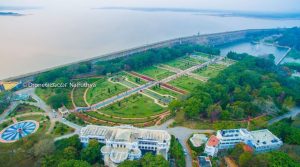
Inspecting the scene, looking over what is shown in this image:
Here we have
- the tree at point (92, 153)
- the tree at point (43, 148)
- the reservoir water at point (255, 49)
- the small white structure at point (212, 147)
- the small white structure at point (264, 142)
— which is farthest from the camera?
the reservoir water at point (255, 49)

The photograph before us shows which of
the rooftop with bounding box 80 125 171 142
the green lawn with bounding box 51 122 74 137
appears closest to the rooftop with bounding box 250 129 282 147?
the rooftop with bounding box 80 125 171 142

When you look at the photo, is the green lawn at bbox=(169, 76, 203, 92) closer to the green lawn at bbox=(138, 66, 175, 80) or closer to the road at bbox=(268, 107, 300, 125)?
the green lawn at bbox=(138, 66, 175, 80)

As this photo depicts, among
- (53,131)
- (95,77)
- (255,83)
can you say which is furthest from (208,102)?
(95,77)

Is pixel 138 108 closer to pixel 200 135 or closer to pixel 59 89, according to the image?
pixel 200 135

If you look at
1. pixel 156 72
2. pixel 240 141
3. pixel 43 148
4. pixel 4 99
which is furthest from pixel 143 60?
pixel 43 148

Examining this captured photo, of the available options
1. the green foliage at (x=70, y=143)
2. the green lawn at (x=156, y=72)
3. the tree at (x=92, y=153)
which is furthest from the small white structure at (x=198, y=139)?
the green lawn at (x=156, y=72)

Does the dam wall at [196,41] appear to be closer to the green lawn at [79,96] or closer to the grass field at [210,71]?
the green lawn at [79,96]

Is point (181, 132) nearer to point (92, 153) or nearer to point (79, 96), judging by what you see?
point (92, 153)
